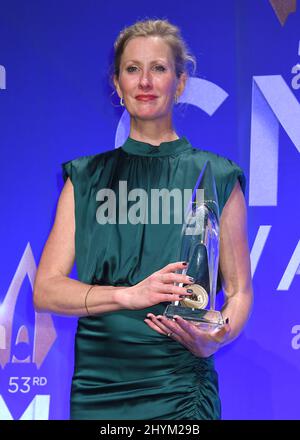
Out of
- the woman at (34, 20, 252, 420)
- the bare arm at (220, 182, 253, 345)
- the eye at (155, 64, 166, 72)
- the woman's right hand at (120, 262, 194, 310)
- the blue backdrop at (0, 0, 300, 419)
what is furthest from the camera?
the blue backdrop at (0, 0, 300, 419)

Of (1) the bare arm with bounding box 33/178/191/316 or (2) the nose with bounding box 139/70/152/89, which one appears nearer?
(1) the bare arm with bounding box 33/178/191/316

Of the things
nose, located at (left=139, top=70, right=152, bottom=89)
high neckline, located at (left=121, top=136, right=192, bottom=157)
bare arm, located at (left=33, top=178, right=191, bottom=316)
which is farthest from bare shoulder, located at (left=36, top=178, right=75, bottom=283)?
nose, located at (left=139, top=70, right=152, bottom=89)

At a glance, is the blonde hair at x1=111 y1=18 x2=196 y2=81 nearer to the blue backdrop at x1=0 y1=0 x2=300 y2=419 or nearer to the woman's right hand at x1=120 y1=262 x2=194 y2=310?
the blue backdrop at x1=0 y1=0 x2=300 y2=419

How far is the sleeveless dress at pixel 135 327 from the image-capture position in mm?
1889

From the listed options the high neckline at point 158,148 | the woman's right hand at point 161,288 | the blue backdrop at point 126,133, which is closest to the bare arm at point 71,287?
the woman's right hand at point 161,288

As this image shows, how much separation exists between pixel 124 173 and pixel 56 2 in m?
0.79

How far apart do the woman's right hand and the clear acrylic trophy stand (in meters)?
0.04

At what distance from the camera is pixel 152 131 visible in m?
2.12

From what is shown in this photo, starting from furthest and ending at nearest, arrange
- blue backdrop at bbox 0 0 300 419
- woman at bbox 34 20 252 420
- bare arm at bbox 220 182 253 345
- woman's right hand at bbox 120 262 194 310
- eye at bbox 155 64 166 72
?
blue backdrop at bbox 0 0 300 419
eye at bbox 155 64 166 72
bare arm at bbox 220 182 253 345
woman at bbox 34 20 252 420
woman's right hand at bbox 120 262 194 310

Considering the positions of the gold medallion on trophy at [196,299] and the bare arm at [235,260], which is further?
the bare arm at [235,260]

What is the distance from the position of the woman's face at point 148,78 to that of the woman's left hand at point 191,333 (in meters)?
0.59

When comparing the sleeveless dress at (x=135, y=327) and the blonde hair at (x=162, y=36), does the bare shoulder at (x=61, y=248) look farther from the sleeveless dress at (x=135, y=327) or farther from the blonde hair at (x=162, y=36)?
the blonde hair at (x=162, y=36)

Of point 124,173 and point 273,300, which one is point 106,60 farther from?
point 273,300

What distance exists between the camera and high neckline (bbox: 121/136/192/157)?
2.12 metres
